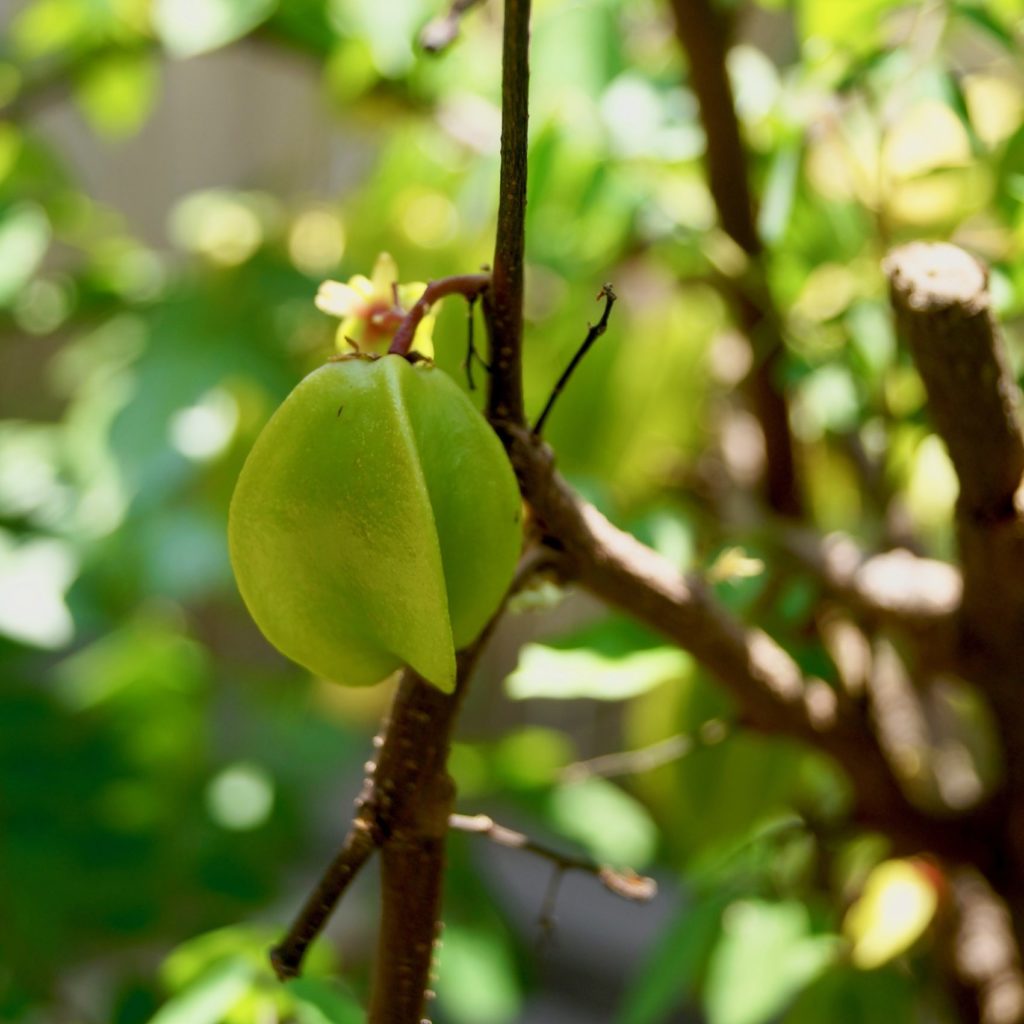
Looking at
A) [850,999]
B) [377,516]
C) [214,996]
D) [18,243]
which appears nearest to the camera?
[377,516]

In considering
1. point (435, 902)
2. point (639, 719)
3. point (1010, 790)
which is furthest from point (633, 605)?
point (639, 719)

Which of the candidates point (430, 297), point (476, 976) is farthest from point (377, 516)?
point (476, 976)

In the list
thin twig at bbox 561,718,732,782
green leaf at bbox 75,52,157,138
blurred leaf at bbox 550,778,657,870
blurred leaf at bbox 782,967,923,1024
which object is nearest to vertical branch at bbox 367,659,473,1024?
→ thin twig at bbox 561,718,732,782

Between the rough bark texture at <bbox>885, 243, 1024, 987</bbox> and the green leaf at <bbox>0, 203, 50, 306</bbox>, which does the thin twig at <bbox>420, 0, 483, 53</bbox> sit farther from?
the green leaf at <bbox>0, 203, 50, 306</bbox>

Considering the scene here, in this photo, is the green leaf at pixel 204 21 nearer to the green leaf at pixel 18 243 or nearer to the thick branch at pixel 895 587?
the green leaf at pixel 18 243

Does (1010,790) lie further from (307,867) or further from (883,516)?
(307,867)

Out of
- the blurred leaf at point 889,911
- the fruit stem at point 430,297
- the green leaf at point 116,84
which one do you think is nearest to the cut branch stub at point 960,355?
the fruit stem at point 430,297

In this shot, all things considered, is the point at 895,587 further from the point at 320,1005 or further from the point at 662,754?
the point at 320,1005
